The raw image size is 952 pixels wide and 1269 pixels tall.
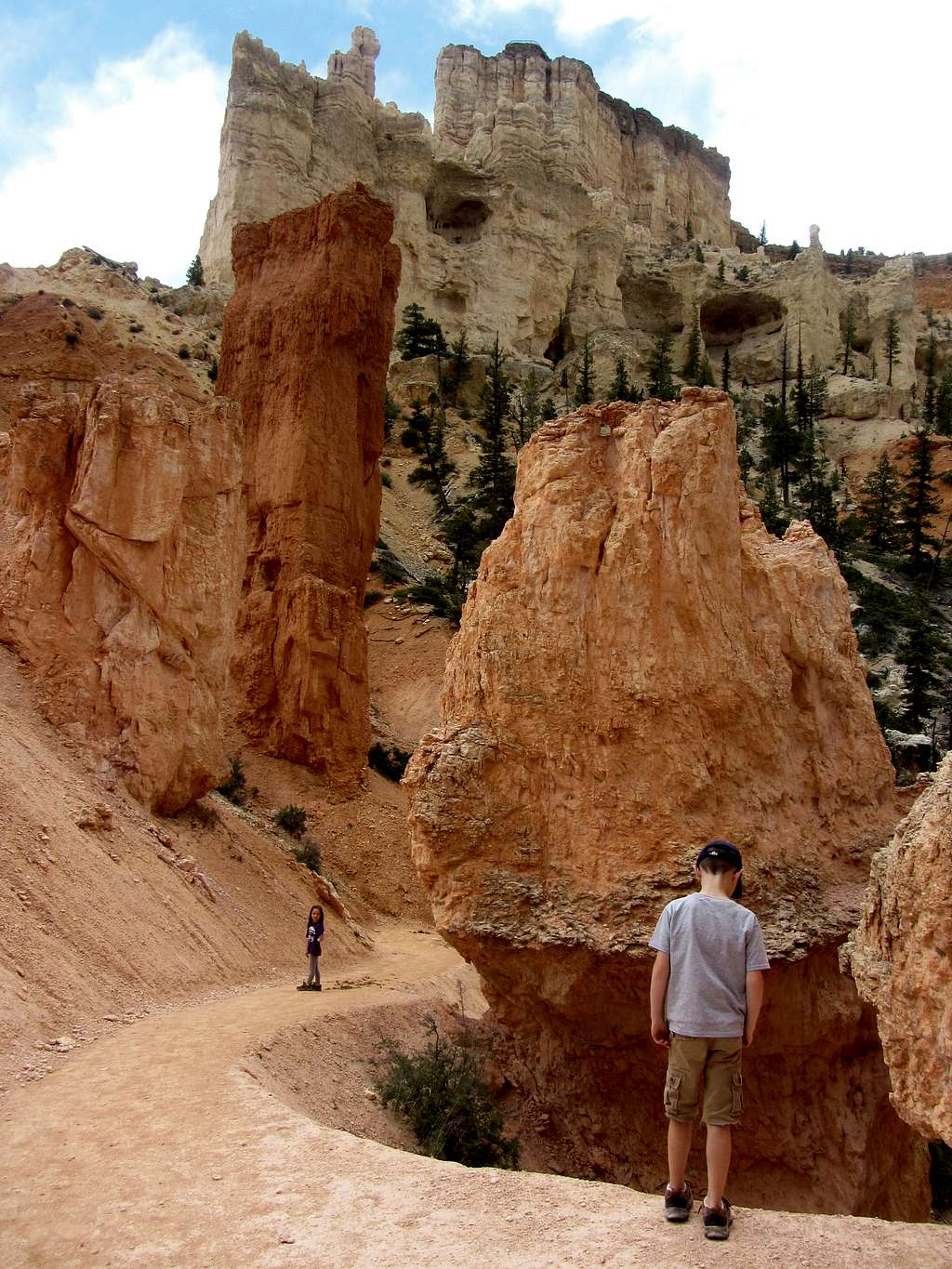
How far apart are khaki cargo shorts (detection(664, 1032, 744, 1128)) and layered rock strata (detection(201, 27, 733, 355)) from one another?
165ft

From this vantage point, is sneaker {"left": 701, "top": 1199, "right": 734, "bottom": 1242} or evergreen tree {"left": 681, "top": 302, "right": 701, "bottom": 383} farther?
evergreen tree {"left": 681, "top": 302, "right": 701, "bottom": 383}

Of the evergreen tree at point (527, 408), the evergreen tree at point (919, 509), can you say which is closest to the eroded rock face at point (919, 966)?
the evergreen tree at point (919, 509)

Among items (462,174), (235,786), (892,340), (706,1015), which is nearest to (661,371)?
(462,174)

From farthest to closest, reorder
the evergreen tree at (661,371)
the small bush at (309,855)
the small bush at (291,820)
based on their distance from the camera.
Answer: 1. the evergreen tree at (661,371)
2. the small bush at (291,820)
3. the small bush at (309,855)

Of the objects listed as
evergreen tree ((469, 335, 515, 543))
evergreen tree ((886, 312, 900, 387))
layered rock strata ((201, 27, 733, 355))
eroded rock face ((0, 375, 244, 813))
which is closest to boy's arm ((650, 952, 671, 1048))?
eroded rock face ((0, 375, 244, 813))

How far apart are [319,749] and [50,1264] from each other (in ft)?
57.4

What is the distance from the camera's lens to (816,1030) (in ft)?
25.6

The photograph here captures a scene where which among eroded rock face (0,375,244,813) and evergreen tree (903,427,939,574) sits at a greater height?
evergreen tree (903,427,939,574)

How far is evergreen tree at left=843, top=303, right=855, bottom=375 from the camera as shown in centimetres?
6290

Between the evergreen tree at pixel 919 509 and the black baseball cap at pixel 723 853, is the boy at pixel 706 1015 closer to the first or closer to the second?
the black baseball cap at pixel 723 853

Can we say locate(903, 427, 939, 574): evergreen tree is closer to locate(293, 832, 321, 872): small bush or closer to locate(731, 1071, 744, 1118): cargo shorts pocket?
locate(293, 832, 321, 872): small bush

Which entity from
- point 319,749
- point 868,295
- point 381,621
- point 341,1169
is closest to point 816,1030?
point 341,1169

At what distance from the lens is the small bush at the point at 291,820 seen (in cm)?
1947

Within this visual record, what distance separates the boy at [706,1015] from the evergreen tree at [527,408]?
135ft
